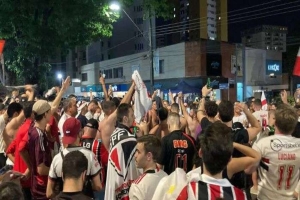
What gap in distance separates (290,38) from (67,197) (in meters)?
60.7

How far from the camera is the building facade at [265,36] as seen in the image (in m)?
68.7

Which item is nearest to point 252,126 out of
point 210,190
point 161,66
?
point 210,190

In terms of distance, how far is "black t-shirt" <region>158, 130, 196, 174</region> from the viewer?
5297 mm

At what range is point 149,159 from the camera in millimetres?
3812

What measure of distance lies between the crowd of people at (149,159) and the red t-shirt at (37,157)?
0.04ft

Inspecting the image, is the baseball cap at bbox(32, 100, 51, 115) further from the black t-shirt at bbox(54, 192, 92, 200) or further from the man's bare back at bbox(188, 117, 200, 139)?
the man's bare back at bbox(188, 117, 200, 139)

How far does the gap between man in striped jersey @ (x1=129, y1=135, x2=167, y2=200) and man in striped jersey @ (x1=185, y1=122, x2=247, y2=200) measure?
906 millimetres

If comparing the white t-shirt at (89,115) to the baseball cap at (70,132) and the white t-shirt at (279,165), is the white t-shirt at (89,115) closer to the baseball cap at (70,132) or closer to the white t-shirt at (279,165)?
the baseball cap at (70,132)

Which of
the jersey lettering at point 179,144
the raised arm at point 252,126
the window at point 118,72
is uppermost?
the window at point 118,72

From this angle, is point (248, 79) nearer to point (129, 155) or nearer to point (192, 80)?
point (192, 80)

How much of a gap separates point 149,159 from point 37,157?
169 cm

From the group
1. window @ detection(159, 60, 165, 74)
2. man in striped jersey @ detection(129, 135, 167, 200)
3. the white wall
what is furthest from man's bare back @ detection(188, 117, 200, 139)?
window @ detection(159, 60, 165, 74)

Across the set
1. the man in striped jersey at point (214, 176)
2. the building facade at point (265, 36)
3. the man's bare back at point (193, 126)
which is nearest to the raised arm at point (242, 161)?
the man in striped jersey at point (214, 176)

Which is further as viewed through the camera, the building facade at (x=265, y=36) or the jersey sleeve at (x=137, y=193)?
the building facade at (x=265, y=36)
